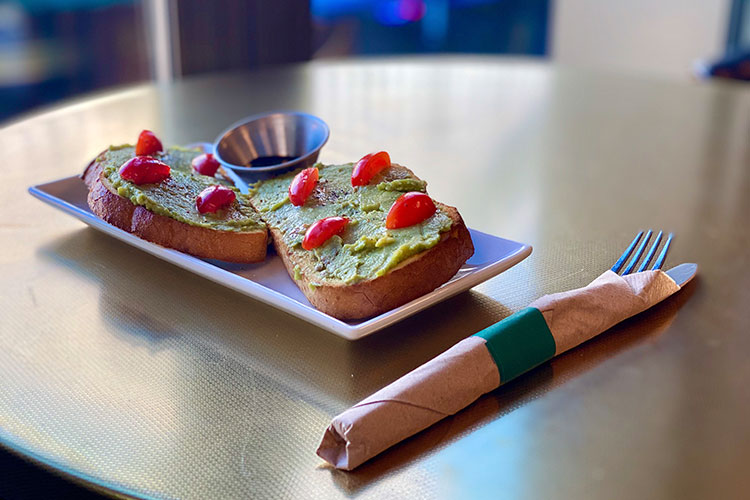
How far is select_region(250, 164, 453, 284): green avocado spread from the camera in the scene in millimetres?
1018

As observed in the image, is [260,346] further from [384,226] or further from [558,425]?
[558,425]

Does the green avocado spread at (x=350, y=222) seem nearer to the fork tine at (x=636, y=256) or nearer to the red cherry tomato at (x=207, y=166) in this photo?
the red cherry tomato at (x=207, y=166)

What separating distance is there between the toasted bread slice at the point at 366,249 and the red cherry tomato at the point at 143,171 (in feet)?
0.55

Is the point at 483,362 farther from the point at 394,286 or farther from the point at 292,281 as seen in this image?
the point at 292,281

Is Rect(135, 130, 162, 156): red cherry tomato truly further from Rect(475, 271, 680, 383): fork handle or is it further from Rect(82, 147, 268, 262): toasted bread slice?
Rect(475, 271, 680, 383): fork handle

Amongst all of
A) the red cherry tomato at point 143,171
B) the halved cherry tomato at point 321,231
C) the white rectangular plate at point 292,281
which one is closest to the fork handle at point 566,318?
the white rectangular plate at point 292,281

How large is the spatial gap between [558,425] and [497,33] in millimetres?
5267

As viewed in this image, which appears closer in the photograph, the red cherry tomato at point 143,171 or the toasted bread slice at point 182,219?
the toasted bread slice at point 182,219

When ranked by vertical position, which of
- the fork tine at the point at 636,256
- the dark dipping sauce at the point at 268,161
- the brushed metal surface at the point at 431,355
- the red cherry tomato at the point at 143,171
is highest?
the red cherry tomato at the point at 143,171

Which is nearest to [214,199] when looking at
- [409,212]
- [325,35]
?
[409,212]

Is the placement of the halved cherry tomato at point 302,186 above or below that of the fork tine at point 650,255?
above

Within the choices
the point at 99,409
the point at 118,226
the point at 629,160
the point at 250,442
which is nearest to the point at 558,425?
the point at 250,442

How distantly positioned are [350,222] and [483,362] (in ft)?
1.09

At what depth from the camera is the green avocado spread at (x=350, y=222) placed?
1018 millimetres
